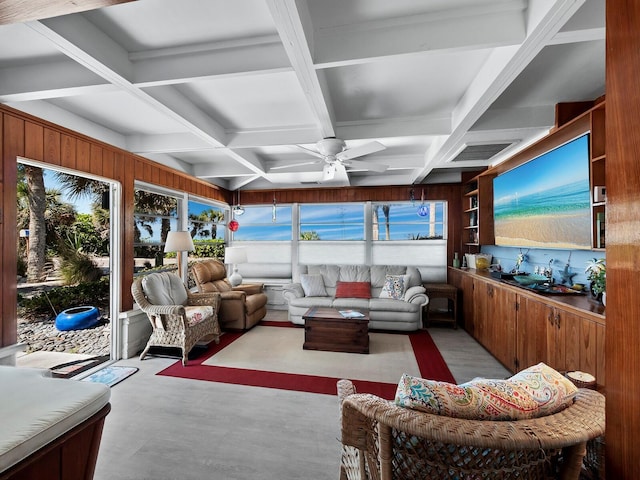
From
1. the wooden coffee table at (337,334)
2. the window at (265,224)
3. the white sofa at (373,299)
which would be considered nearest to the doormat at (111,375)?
the wooden coffee table at (337,334)

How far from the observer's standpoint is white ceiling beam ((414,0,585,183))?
4.69 feet

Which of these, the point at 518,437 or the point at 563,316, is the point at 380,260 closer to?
the point at 563,316

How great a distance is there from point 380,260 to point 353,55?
4707mm

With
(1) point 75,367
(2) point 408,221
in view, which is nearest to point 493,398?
(1) point 75,367

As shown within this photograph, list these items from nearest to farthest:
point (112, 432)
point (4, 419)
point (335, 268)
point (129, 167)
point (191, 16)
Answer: point (4, 419) → point (191, 16) → point (112, 432) → point (129, 167) → point (335, 268)

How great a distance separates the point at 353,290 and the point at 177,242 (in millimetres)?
2930

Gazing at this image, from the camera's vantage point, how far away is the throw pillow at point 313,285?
17.1 feet

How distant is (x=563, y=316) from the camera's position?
2211 millimetres

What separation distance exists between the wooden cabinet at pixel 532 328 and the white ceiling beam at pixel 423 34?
1855 mm

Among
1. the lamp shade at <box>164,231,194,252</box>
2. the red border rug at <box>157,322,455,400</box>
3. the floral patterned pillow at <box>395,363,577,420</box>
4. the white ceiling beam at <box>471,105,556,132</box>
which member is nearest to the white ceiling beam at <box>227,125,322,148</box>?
the lamp shade at <box>164,231,194,252</box>

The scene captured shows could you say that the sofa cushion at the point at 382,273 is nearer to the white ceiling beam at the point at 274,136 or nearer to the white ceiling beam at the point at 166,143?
the white ceiling beam at the point at 274,136

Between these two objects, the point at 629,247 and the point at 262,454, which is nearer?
the point at 629,247

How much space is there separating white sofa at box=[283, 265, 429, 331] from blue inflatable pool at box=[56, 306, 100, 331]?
113 inches

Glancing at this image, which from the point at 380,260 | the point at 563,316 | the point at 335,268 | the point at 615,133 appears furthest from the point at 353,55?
the point at 380,260
